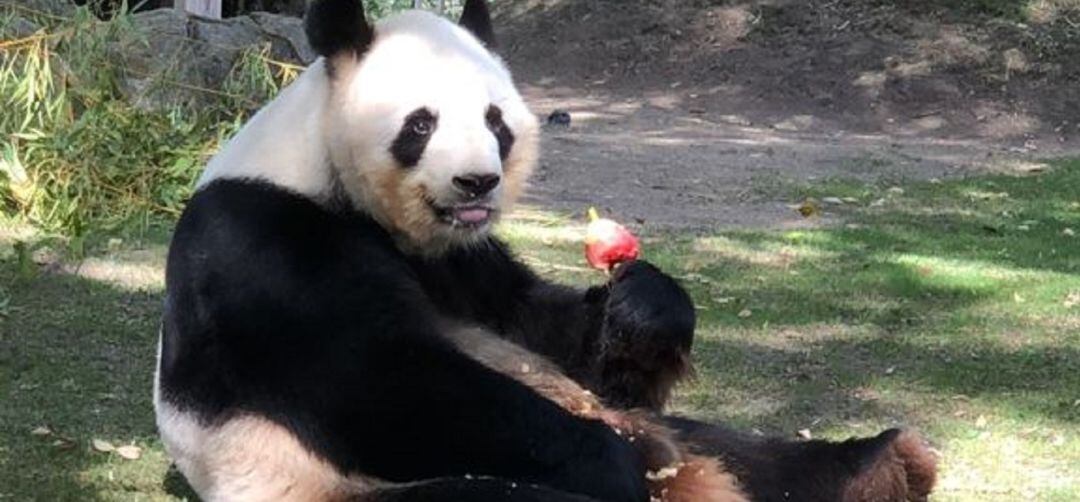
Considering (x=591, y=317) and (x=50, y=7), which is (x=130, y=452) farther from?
(x=50, y=7)

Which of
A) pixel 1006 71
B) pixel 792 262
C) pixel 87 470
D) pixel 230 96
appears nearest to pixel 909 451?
pixel 87 470

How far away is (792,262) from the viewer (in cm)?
874

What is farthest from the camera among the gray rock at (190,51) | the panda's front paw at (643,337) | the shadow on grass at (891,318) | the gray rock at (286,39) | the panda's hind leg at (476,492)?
the gray rock at (286,39)

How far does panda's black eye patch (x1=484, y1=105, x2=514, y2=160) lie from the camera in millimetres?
4055

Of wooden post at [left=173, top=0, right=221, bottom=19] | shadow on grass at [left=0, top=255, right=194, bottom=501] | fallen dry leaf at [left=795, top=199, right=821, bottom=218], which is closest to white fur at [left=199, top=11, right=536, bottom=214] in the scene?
shadow on grass at [left=0, top=255, right=194, bottom=501]

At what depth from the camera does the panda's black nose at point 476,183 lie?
3.91m

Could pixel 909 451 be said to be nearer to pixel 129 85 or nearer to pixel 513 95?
pixel 513 95

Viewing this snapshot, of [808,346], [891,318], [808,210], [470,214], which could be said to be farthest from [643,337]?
[808,210]

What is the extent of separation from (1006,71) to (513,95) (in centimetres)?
1483

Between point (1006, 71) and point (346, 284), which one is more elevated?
point (346, 284)

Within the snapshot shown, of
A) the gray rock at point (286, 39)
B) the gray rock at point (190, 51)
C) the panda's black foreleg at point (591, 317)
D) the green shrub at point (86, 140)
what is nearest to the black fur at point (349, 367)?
the panda's black foreleg at point (591, 317)

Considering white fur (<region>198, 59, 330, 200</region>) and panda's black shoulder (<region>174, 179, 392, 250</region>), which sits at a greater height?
white fur (<region>198, 59, 330, 200</region>)

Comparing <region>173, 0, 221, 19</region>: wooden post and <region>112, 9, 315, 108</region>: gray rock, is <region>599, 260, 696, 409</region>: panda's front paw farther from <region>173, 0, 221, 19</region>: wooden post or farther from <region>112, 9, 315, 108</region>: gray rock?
<region>173, 0, 221, 19</region>: wooden post

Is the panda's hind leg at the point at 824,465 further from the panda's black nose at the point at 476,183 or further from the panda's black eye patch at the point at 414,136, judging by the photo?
the panda's black eye patch at the point at 414,136
